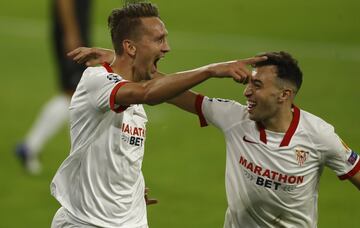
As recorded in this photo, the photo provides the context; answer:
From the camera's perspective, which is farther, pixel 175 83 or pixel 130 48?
pixel 130 48

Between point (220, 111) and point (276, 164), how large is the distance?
0.54 metres

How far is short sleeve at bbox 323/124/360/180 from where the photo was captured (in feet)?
21.4

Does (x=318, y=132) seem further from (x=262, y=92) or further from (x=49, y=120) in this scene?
(x=49, y=120)

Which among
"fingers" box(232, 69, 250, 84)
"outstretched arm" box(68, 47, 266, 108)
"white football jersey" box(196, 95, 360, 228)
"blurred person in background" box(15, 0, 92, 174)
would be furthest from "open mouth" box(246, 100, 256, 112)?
"blurred person in background" box(15, 0, 92, 174)

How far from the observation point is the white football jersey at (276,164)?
6586 millimetres

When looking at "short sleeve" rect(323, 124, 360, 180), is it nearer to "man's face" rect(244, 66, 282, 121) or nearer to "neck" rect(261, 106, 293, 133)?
"neck" rect(261, 106, 293, 133)

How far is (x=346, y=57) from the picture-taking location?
18734 mm

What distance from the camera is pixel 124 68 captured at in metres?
6.31

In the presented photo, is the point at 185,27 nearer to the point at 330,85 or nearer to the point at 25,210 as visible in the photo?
the point at 330,85

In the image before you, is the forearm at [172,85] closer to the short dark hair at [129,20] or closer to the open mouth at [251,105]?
the short dark hair at [129,20]

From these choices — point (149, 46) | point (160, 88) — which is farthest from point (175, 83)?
point (149, 46)

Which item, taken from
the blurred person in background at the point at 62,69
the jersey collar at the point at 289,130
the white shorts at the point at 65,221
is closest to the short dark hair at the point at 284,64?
the jersey collar at the point at 289,130


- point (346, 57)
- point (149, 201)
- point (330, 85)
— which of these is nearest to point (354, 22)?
point (346, 57)

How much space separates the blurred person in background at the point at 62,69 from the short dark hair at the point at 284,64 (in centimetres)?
564
